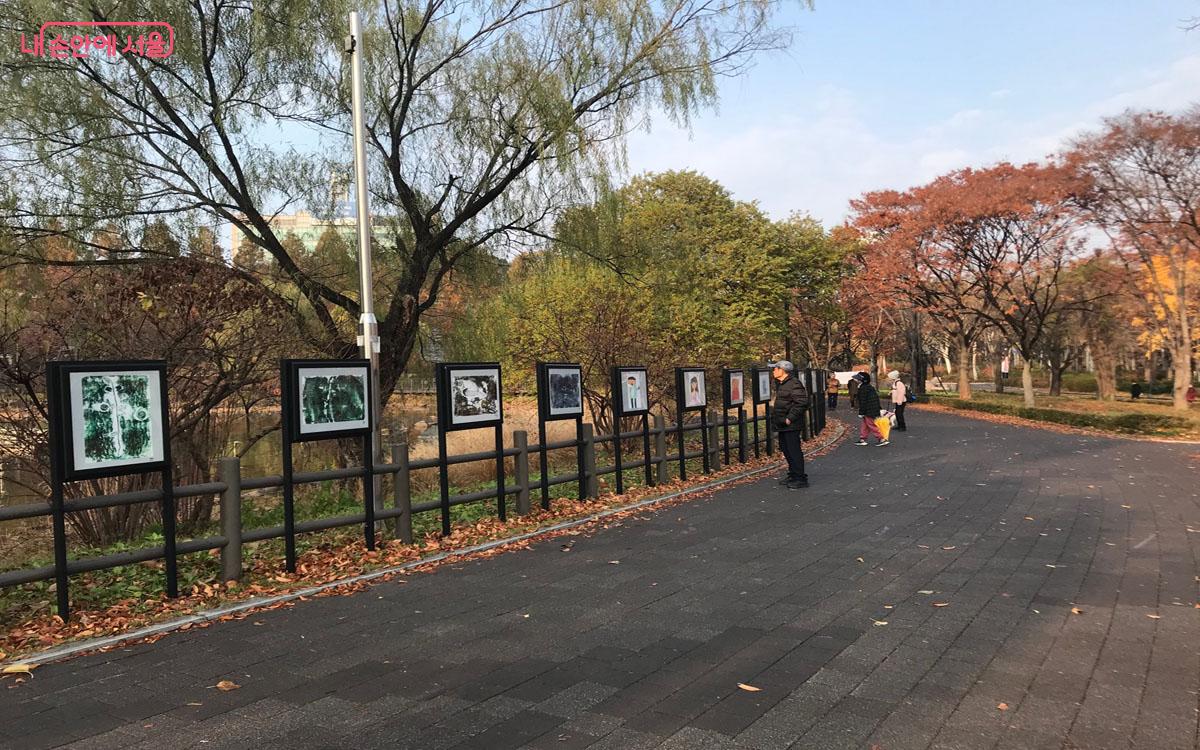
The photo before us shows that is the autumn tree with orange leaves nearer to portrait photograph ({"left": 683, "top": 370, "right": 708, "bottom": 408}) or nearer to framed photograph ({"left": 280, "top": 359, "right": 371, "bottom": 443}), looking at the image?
portrait photograph ({"left": 683, "top": 370, "right": 708, "bottom": 408})

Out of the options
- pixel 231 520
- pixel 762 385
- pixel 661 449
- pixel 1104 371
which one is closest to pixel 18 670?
pixel 231 520

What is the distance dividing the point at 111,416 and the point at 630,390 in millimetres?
6630

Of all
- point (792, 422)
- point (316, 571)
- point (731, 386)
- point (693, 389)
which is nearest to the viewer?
point (316, 571)

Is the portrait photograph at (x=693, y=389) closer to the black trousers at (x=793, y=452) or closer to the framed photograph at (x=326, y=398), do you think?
the black trousers at (x=793, y=452)

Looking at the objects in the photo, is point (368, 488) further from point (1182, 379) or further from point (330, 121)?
point (1182, 379)

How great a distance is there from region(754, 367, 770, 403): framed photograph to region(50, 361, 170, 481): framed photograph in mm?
10828

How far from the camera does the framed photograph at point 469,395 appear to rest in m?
7.34

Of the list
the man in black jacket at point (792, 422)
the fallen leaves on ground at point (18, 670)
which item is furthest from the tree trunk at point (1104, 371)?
the fallen leaves on ground at point (18, 670)

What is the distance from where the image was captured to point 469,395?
24.8ft

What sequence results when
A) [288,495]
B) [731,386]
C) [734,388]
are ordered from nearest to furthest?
1. [288,495]
2. [731,386]
3. [734,388]

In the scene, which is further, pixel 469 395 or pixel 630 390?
pixel 630 390

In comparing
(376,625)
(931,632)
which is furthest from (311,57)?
(931,632)

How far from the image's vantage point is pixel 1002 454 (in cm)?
1401

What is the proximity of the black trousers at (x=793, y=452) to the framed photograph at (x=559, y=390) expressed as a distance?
3.03 metres
